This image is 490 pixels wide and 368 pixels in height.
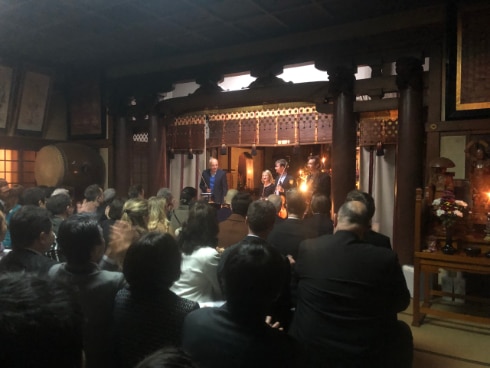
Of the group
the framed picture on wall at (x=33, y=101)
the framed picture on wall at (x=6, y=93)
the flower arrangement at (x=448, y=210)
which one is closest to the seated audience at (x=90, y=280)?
the flower arrangement at (x=448, y=210)

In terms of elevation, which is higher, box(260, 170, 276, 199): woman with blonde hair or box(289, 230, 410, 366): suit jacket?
box(260, 170, 276, 199): woman with blonde hair

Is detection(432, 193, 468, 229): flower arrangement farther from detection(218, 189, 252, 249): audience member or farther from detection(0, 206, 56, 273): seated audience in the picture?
detection(0, 206, 56, 273): seated audience

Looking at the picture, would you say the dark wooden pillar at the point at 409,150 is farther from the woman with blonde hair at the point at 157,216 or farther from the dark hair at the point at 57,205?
the dark hair at the point at 57,205

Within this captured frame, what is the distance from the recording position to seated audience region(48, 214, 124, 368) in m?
1.73

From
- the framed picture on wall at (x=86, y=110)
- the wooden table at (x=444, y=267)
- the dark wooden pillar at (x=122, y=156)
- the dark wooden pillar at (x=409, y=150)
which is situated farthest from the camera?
the framed picture on wall at (x=86, y=110)

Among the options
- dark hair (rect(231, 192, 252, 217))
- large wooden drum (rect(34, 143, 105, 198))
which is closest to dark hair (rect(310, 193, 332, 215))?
dark hair (rect(231, 192, 252, 217))

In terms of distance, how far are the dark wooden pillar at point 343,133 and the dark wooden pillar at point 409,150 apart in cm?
65

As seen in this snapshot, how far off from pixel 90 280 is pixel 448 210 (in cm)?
342

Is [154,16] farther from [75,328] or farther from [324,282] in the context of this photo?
[75,328]

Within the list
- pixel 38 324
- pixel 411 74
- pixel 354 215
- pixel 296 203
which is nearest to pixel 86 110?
pixel 411 74

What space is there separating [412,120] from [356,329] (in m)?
3.48

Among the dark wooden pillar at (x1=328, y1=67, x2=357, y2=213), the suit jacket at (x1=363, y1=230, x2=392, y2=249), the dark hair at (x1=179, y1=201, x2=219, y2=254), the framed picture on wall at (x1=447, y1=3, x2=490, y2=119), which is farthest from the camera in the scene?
the dark wooden pillar at (x1=328, y1=67, x2=357, y2=213)

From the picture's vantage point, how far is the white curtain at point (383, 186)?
18.5ft

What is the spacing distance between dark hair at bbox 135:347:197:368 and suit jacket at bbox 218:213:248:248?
2.54 meters
